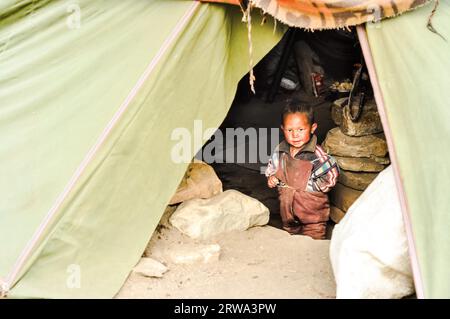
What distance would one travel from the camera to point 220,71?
317 centimetres

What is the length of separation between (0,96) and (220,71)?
1.11m

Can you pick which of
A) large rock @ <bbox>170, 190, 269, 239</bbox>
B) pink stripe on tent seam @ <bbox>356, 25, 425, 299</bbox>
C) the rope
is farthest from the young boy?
the rope

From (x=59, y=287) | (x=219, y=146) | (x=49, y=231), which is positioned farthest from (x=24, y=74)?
(x=219, y=146)

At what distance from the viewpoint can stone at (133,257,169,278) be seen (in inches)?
114

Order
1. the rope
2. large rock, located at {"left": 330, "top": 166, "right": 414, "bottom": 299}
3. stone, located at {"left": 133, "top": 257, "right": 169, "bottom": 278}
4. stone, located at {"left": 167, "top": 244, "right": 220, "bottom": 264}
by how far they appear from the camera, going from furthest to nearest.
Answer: stone, located at {"left": 167, "top": 244, "right": 220, "bottom": 264} → stone, located at {"left": 133, "top": 257, "right": 169, "bottom": 278} → the rope → large rock, located at {"left": 330, "top": 166, "right": 414, "bottom": 299}

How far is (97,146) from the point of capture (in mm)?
2852

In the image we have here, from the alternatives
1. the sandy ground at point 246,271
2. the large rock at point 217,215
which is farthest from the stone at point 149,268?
the large rock at point 217,215

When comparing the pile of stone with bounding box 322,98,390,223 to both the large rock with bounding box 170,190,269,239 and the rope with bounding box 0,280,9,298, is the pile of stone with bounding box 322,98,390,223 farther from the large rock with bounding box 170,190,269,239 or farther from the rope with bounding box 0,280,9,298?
the rope with bounding box 0,280,9,298

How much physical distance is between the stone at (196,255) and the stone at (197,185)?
43 cm

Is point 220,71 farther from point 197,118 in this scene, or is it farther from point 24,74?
point 24,74

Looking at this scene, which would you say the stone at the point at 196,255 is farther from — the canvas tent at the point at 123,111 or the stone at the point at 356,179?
the stone at the point at 356,179

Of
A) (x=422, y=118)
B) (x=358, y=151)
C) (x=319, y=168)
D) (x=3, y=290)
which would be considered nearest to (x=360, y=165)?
(x=358, y=151)

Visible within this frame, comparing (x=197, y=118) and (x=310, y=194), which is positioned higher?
(x=197, y=118)

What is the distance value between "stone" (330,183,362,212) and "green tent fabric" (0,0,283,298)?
1.21 meters
